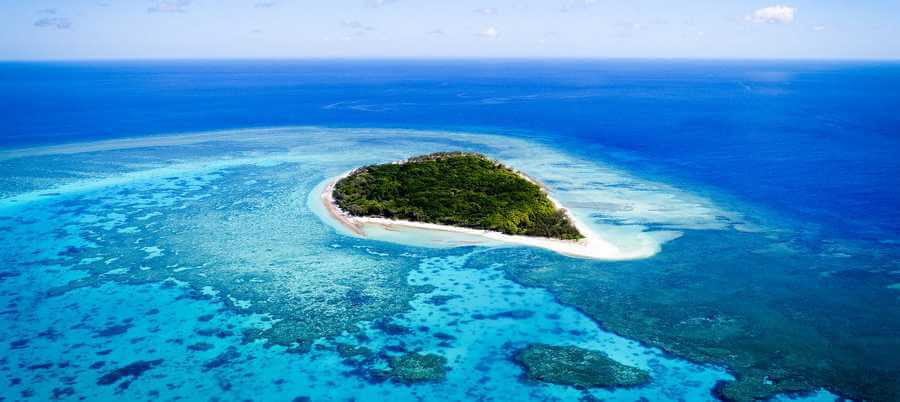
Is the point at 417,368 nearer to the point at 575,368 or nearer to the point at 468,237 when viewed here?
the point at 575,368

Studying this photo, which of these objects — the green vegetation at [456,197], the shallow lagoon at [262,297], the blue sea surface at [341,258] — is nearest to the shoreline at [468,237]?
the green vegetation at [456,197]

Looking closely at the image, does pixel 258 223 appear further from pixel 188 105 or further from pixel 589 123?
pixel 188 105

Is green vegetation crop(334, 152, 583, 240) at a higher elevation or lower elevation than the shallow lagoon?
higher

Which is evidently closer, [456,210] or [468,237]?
[468,237]

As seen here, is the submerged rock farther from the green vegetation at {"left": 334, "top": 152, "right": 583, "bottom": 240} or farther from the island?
the green vegetation at {"left": 334, "top": 152, "right": 583, "bottom": 240}

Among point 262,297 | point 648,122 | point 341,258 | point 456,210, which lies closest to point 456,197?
point 456,210

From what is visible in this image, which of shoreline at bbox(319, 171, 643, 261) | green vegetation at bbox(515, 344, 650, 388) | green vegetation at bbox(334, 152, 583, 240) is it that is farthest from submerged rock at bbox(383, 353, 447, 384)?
green vegetation at bbox(334, 152, 583, 240)
